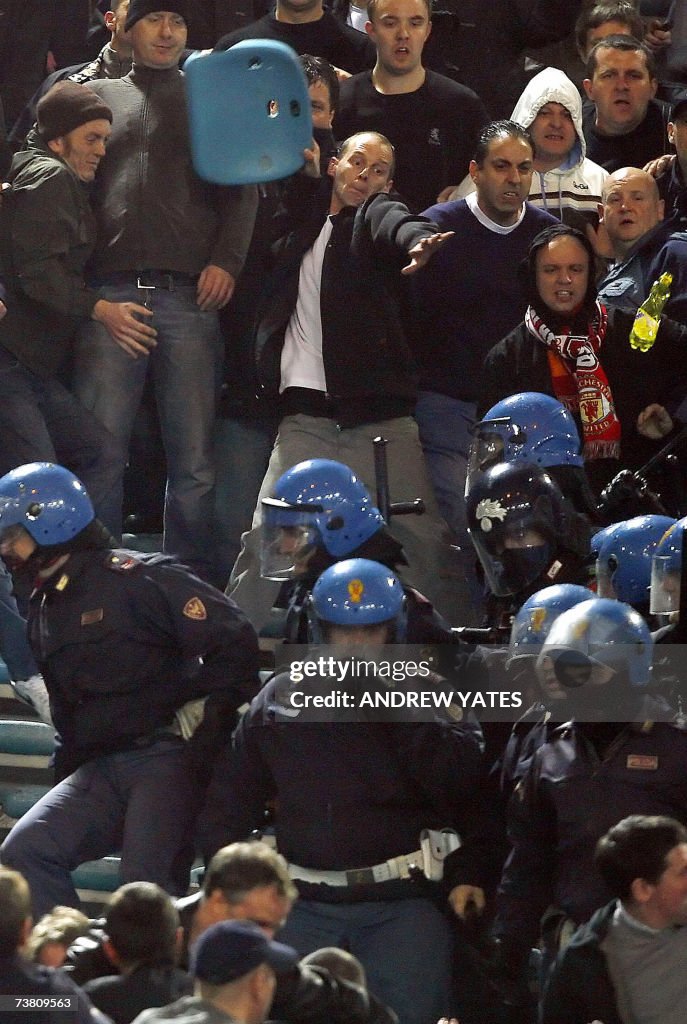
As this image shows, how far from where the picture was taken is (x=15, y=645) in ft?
27.2

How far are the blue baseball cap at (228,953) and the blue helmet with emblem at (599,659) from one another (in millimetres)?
1746

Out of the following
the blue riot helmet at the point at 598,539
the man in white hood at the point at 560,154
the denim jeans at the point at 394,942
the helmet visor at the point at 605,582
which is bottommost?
the denim jeans at the point at 394,942

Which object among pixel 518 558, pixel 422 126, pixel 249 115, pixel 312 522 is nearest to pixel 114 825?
pixel 312 522

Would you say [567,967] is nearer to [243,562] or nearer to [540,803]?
[540,803]

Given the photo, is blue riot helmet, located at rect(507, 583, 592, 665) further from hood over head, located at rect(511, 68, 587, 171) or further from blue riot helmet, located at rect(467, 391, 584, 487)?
hood over head, located at rect(511, 68, 587, 171)

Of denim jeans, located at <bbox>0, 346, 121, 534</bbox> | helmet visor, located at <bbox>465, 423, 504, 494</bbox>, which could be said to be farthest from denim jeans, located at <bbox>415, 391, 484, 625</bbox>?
denim jeans, located at <bbox>0, 346, 121, 534</bbox>

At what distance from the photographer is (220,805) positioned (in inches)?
268

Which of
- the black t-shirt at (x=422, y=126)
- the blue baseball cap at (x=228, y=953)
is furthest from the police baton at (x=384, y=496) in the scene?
the blue baseball cap at (x=228, y=953)

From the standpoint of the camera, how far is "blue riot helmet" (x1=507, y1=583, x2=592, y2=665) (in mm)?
6754

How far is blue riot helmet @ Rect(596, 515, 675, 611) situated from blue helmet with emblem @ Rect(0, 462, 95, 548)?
75.6 inches

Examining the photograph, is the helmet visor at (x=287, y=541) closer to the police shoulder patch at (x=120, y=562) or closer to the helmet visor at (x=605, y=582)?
the police shoulder patch at (x=120, y=562)

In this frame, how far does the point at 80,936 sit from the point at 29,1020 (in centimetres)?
63

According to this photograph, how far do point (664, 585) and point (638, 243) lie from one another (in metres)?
2.19

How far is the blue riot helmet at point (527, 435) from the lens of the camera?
8.06 meters
